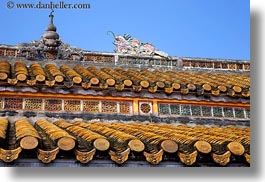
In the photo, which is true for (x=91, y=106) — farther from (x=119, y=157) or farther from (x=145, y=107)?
(x=119, y=157)

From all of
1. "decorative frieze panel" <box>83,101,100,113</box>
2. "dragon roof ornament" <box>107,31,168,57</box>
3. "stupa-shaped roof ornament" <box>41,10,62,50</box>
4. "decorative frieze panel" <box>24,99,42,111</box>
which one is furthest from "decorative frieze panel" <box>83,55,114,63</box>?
"decorative frieze panel" <box>24,99,42,111</box>

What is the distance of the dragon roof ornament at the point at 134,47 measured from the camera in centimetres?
471

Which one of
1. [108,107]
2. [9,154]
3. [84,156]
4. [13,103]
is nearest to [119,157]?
[84,156]

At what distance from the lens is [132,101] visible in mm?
3617

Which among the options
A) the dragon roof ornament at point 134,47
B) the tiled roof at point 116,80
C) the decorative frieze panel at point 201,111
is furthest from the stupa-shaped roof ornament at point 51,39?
the decorative frieze panel at point 201,111

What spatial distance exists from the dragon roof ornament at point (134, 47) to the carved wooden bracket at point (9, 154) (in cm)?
259

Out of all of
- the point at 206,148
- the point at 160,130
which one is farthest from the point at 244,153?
the point at 160,130

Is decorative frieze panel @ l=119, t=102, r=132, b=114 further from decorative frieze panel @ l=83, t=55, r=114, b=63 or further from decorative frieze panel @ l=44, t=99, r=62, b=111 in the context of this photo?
decorative frieze panel @ l=83, t=55, r=114, b=63

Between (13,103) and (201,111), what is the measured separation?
1.61 meters

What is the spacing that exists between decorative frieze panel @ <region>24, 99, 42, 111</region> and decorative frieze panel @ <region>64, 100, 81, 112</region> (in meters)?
0.21

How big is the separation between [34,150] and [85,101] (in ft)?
4.25

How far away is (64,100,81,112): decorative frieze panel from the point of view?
3.52 m

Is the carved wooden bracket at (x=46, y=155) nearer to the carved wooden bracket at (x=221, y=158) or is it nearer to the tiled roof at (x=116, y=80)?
the carved wooden bracket at (x=221, y=158)

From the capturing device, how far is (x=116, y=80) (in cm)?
362
